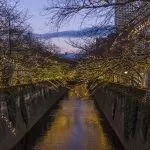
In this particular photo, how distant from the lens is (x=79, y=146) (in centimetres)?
2970

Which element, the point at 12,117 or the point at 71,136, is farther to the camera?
the point at 71,136

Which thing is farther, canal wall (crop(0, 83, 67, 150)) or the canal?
the canal

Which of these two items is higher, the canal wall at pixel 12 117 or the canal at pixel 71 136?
the canal wall at pixel 12 117

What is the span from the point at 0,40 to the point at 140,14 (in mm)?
17676

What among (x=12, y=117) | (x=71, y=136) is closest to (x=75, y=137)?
(x=71, y=136)

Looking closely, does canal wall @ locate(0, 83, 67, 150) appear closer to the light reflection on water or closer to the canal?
the canal

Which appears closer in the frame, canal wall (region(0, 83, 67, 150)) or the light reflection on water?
canal wall (region(0, 83, 67, 150))

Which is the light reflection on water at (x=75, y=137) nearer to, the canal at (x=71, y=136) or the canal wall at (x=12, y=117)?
the canal at (x=71, y=136)

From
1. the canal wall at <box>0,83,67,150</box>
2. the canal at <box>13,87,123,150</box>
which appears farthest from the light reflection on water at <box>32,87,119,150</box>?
the canal wall at <box>0,83,67,150</box>

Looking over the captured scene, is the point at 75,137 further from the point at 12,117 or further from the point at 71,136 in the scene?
the point at 12,117

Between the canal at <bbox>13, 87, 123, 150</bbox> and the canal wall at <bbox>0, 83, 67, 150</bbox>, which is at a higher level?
the canal wall at <bbox>0, 83, 67, 150</bbox>

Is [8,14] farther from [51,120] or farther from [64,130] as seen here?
[51,120]

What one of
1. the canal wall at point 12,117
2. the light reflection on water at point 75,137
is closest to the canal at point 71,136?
the light reflection on water at point 75,137

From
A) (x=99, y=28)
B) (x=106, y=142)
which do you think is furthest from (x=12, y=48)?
(x=99, y=28)
